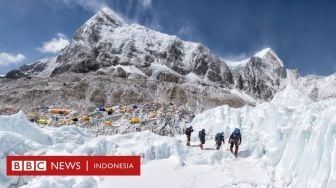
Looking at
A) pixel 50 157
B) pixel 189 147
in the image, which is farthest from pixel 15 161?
pixel 189 147

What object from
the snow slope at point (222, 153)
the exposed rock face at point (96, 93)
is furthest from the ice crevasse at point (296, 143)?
the exposed rock face at point (96, 93)

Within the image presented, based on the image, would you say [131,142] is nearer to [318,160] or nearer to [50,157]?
[50,157]

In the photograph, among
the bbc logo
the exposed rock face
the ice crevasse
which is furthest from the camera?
the exposed rock face

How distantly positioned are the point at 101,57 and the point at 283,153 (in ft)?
594

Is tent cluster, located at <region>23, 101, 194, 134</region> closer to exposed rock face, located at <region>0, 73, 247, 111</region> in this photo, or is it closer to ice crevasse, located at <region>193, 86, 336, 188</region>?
ice crevasse, located at <region>193, 86, 336, 188</region>

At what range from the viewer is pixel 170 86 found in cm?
15725

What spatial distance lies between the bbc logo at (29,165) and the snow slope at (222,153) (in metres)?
0.48

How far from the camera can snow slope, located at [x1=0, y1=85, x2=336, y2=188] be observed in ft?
50.2

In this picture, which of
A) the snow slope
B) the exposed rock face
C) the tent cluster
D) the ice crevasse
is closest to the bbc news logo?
the snow slope

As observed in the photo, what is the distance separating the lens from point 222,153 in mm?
20906

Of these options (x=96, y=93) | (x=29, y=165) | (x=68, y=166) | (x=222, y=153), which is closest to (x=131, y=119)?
(x=222, y=153)

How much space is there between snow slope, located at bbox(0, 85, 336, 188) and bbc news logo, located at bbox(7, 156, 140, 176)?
0.38m

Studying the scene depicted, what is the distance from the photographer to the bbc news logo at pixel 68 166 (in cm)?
1684

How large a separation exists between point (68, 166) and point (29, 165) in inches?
66.1
